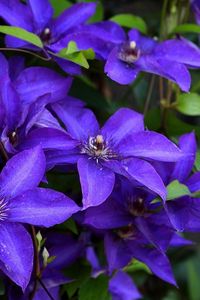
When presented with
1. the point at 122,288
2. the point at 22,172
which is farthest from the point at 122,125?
the point at 122,288

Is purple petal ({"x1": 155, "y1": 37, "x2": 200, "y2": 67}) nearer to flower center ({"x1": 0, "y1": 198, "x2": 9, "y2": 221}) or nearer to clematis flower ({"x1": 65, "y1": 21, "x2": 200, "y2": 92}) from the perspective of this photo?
clematis flower ({"x1": 65, "y1": 21, "x2": 200, "y2": 92})

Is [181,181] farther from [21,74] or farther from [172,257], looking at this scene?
[172,257]

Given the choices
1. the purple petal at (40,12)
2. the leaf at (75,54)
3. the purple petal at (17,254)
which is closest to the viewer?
the purple petal at (17,254)

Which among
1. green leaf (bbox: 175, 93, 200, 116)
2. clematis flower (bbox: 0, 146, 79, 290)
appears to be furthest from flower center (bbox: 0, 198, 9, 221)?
green leaf (bbox: 175, 93, 200, 116)

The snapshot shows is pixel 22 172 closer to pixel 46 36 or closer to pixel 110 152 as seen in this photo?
pixel 110 152

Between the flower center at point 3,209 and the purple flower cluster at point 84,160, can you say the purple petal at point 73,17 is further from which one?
the flower center at point 3,209

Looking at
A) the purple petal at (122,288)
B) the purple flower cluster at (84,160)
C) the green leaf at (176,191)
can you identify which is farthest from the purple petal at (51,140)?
the purple petal at (122,288)

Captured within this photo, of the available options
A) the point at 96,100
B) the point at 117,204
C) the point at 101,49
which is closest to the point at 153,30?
the point at 96,100
